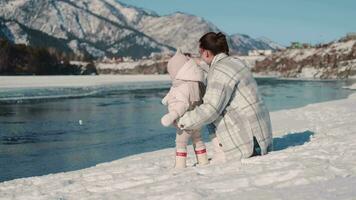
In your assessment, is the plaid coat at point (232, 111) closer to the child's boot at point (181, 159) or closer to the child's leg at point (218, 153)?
the child's leg at point (218, 153)

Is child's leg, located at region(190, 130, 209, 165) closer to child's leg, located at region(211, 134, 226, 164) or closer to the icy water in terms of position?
child's leg, located at region(211, 134, 226, 164)

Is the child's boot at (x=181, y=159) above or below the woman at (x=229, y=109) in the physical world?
below

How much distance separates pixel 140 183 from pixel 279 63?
173 meters

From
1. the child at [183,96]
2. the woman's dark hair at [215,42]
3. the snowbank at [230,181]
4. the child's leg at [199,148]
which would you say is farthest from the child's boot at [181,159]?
the woman's dark hair at [215,42]

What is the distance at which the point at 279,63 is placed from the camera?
17462 centimetres

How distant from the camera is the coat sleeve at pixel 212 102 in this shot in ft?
21.1

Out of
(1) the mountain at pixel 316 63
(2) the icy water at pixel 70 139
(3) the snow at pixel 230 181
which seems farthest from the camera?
(1) the mountain at pixel 316 63

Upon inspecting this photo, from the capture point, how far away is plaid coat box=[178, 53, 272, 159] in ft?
21.2

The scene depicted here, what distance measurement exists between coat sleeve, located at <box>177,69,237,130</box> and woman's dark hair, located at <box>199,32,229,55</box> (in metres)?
0.45

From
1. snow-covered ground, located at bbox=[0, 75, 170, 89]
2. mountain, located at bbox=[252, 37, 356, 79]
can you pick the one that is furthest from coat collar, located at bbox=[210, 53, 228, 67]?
mountain, located at bbox=[252, 37, 356, 79]

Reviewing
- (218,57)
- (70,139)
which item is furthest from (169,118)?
(70,139)

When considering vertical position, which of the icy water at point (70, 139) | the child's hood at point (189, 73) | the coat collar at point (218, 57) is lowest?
the icy water at point (70, 139)

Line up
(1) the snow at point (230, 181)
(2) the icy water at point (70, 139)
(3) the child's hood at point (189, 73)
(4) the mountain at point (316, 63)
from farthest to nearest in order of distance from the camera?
(4) the mountain at point (316, 63)
(2) the icy water at point (70, 139)
(3) the child's hood at point (189, 73)
(1) the snow at point (230, 181)

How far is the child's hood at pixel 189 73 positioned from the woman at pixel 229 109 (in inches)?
7.9
